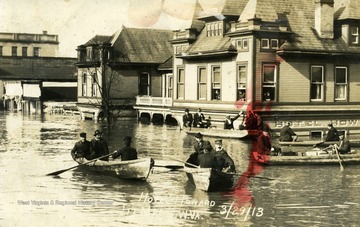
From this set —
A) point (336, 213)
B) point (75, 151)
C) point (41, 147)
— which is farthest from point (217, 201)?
point (41, 147)

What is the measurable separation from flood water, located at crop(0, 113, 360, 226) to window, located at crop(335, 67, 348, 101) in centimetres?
1450

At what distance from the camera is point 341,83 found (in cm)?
3838

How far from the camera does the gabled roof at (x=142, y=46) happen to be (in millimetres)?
55688

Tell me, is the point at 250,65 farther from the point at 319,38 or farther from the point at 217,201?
the point at 217,201

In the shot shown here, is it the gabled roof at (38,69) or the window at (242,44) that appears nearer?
the window at (242,44)

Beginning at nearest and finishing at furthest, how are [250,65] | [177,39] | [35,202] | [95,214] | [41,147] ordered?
[95,214] → [35,202] → [41,147] → [250,65] → [177,39]

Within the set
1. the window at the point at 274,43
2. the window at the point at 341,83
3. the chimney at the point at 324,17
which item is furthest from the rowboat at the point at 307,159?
the chimney at the point at 324,17

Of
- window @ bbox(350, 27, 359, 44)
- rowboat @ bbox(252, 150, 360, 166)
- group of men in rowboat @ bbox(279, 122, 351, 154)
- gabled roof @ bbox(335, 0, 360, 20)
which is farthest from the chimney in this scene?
rowboat @ bbox(252, 150, 360, 166)

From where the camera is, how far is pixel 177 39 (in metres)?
45.6

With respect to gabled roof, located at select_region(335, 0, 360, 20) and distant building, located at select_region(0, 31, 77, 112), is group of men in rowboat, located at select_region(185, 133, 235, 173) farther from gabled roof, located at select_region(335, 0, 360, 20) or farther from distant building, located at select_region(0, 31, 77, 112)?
distant building, located at select_region(0, 31, 77, 112)

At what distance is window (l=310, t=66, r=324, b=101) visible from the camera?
3741 centimetres

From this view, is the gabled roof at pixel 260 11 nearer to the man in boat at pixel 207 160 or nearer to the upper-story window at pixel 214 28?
the upper-story window at pixel 214 28

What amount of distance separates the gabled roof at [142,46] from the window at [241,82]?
64.5ft

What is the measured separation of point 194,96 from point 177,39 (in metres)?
5.68
